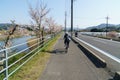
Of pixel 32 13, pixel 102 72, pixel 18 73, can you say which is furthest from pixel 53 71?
pixel 32 13

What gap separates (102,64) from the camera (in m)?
11.4

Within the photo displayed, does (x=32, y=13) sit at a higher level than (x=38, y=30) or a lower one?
higher

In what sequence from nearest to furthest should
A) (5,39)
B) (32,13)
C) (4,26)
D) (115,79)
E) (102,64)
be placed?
(115,79), (102,64), (5,39), (4,26), (32,13)

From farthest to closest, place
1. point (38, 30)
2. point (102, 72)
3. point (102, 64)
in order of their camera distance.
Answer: point (38, 30)
point (102, 64)
point (102, 72)

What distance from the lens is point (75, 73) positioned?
30.7 feet

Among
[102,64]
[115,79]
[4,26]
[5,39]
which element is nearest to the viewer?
[115,79]

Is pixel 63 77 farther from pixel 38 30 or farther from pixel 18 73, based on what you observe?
pixel 38 30

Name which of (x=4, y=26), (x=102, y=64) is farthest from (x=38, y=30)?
(x=102, y=64)

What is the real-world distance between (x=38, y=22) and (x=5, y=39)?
31.9 feet

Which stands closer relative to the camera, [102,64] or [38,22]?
[102,64]

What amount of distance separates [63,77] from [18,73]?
6.25 feet

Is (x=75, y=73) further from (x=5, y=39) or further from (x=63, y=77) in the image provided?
(x=5, y=39)

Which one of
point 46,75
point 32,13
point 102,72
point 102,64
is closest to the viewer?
point 46,75

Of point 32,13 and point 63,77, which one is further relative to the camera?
point 32,13
